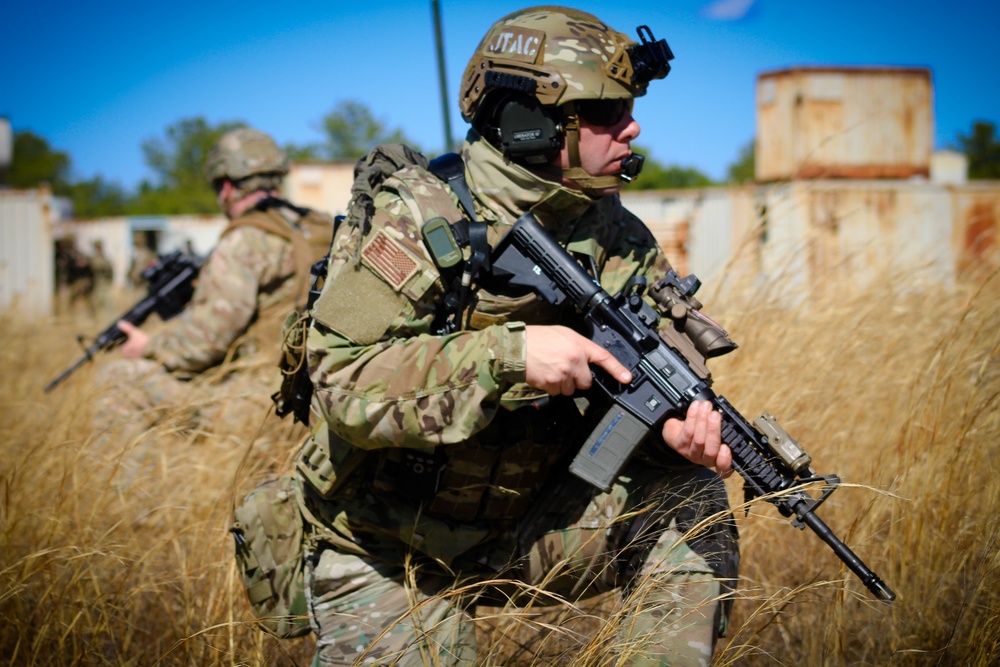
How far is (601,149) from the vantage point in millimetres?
2076

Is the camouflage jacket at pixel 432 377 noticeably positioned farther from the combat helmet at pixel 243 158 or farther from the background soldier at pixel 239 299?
the combat helmet at pixel 243 158

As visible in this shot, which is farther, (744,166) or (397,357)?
(744,166)

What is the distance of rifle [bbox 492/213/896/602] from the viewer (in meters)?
1.84

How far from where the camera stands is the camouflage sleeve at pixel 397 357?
5.61ft

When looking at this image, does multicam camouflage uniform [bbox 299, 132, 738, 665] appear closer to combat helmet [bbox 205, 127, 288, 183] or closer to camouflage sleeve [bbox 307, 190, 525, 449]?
camouflage sleeve [bbox 307, 190, 525, 449]

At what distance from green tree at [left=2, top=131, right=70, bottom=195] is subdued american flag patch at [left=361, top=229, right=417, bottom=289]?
5074 centimetres

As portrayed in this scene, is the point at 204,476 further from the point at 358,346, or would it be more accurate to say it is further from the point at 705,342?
the point at 705,342

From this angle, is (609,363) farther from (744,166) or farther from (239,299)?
(744,166)

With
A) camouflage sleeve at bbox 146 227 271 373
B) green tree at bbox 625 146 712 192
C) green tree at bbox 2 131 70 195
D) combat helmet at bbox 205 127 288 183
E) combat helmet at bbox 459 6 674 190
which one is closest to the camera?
combat helmet at bbox 459 6 674 190

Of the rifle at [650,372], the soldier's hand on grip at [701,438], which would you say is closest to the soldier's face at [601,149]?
the rifle at [650,372]

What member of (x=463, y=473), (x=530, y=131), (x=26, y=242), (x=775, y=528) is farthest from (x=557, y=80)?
(x=26, y=242)

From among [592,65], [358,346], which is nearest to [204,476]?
[358,346]

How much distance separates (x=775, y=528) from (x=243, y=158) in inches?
139

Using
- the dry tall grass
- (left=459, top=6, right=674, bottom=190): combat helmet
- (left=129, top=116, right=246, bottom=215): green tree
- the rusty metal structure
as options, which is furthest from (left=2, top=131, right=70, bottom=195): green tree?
(left=459, top=6, right=674, bottom=190): combat helmet
